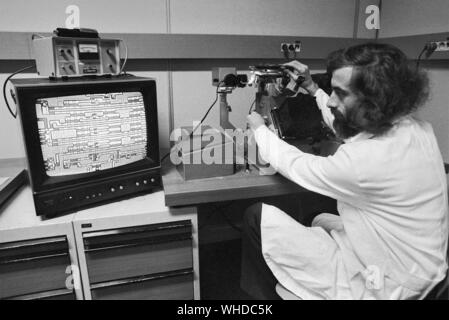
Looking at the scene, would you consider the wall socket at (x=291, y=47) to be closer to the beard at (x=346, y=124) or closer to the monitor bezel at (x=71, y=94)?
the beard at (x=346, y=124)

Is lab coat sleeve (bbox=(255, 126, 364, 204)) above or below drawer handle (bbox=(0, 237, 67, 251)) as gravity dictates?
above

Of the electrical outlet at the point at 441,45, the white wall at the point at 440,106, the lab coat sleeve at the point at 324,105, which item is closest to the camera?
the lab coat sleeve at the point at 324,105

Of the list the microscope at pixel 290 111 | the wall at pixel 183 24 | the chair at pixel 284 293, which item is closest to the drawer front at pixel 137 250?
the chair at pixel 284 293

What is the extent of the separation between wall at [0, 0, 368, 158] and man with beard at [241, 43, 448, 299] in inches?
36.5

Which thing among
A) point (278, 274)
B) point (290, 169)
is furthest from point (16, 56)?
point (278, 274)

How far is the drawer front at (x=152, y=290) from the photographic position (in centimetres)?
131

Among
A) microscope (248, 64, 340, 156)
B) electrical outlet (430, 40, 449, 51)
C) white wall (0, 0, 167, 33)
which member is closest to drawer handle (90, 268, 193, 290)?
microscope (248, 64, 340, 156)

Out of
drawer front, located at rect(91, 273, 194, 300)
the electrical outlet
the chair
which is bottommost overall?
drawer front, located at rect(91, 273, 194, 300)

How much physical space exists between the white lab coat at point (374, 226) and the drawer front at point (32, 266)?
0.74m

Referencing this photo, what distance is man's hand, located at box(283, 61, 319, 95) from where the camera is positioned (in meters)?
1.40

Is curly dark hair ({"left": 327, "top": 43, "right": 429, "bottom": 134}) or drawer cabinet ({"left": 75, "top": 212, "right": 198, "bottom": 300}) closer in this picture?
curly dark hair ({"left": 327, "top": 43, "right": 429, "bottom": 134})

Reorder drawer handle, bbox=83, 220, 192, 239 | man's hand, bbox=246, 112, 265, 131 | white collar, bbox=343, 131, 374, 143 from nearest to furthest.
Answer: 1. white collar, bbox=343, 131, 374, 143
2. drawer handle, bbox=83, 220, 192, 239
3. man's hand, bbox=246, 112, 265, 131

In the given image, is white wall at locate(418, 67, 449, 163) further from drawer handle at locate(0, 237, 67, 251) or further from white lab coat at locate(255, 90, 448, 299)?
drawer handle at locate(0, 237, 67, 251)

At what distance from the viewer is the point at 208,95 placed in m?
1.99
